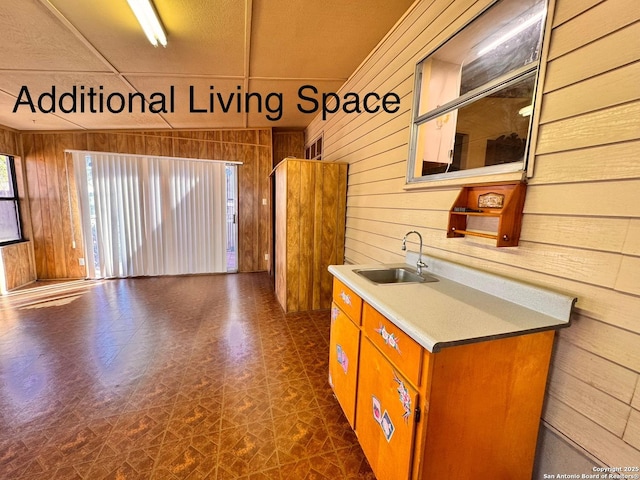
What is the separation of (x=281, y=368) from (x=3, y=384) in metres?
2.08

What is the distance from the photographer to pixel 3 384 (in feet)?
6.55

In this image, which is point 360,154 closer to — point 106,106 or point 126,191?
point 106,106

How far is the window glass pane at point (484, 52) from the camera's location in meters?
1.30

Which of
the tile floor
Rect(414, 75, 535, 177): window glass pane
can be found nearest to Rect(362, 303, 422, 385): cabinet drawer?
the tile floor

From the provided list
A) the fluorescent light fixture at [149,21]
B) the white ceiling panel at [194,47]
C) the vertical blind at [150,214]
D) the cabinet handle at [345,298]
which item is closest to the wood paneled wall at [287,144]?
the vertical blind at [150,214]

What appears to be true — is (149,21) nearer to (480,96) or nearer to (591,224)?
(480,96)

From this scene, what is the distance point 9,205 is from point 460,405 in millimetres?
6549

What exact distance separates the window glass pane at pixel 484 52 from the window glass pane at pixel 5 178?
6179 mm

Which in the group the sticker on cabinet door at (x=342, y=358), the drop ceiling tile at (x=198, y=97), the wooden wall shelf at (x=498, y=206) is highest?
the drop ceiling tile at (x=198, y=97)

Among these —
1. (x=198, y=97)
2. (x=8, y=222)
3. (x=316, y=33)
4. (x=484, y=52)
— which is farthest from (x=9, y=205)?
(x=484, y=52)

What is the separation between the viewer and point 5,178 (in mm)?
4246

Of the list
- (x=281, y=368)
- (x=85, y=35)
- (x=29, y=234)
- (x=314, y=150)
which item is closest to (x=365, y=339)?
(x=281, y=368)

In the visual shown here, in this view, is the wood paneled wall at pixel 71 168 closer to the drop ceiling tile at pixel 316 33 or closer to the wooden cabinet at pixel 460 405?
the drop ceiling tile at pixel 316 33

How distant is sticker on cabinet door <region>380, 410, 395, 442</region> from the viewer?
43.9 inches
